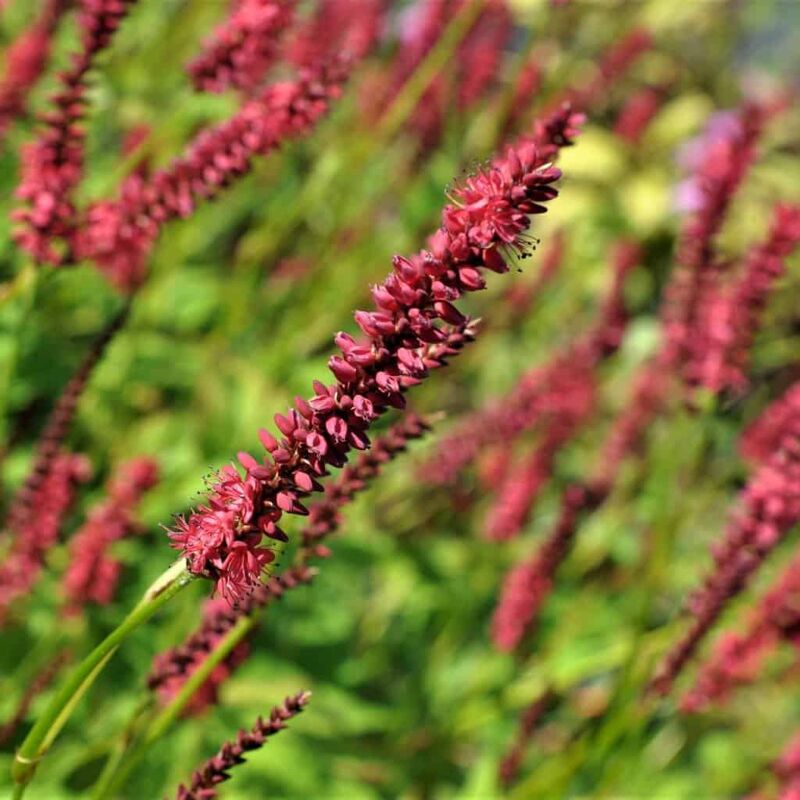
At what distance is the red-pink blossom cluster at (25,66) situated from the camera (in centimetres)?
256

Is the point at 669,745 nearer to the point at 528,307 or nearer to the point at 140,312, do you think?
the point at 528,307

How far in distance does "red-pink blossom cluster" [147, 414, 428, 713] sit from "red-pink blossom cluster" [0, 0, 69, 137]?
1.52 meters

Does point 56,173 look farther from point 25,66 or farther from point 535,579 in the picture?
point 535,579

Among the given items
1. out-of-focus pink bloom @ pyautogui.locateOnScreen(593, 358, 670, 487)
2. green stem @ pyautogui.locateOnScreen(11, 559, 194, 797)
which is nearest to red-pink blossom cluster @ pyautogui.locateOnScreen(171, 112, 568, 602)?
green stem @ pyautogui.locateOnScreen(11, 559, 194, 797)

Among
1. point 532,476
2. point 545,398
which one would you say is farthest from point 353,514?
point 545,398

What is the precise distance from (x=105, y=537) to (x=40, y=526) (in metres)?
0.13

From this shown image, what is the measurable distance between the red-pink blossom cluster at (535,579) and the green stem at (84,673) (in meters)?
1.64

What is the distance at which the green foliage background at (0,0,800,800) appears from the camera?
2.68m

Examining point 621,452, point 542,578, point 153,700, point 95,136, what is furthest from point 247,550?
point 95,136

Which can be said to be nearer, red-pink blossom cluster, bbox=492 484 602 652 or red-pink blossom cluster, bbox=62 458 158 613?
red-pink blossom cluster, bbox=62 458 158 613

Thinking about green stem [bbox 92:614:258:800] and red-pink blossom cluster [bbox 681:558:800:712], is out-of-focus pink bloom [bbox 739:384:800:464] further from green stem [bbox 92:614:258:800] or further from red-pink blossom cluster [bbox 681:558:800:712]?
green stem [bbox 92:614:258:800]

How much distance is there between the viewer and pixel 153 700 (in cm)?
158

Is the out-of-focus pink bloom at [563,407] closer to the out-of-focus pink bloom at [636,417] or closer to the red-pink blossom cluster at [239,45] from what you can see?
the out-of-focus pink bloom at [636,417]

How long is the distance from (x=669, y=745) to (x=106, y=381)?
2153 mm
